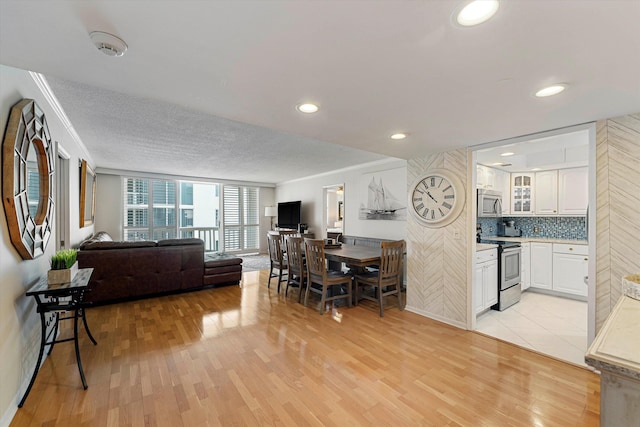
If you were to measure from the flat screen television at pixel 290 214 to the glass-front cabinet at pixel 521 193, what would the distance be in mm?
5086

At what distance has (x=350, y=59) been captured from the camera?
1.40 meters

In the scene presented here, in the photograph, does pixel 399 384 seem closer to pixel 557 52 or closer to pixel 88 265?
pixel 557 52

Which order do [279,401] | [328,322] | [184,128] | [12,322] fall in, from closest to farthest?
[12,322] → [279,401] → [328,322] → [184,128]

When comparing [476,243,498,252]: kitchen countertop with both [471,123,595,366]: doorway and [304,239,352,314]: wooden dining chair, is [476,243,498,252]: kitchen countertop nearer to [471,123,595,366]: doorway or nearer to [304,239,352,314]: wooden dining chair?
[471,123,595,366]: doorway

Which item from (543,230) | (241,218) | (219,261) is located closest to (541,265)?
(543,230)

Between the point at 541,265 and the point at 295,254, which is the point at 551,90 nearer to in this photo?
the point at 295,254

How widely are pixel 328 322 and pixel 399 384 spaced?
4.28ft

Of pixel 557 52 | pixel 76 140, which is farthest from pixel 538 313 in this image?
pixel 76 140

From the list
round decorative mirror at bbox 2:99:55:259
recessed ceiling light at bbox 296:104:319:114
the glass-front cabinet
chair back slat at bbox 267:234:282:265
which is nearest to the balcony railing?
chair back slat at bbox 267:234:282:265

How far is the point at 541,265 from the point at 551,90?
3.77 metres

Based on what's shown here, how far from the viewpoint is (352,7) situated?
104cm

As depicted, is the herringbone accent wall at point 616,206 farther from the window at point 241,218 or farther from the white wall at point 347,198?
the window at point 241,218

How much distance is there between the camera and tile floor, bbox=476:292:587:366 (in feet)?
8.67

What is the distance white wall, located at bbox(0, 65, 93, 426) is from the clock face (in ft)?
12.6
